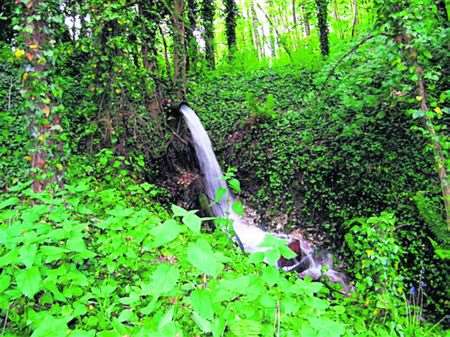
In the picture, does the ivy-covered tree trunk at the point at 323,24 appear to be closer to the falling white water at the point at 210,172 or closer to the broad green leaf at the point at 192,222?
the falling white water at the point at 210,172

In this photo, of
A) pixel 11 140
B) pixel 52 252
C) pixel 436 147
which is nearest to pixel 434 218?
pixel 436 147

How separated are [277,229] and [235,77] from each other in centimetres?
659

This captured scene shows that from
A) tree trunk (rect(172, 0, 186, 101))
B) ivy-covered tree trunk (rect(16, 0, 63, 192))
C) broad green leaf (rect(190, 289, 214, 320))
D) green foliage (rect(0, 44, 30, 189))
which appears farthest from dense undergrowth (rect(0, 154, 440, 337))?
tree trunk (rect(172, 0, 186, 101))

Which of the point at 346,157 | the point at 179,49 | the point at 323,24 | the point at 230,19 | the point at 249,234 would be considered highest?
the point at 230,19

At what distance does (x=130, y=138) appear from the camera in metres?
A: 5.74

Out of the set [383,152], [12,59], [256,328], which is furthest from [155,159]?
[256,328]

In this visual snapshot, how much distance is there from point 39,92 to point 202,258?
3150 millimetres

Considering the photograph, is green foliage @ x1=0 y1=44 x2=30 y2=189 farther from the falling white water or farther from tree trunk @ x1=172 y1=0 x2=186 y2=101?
the falling white water

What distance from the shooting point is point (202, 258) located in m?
1.23

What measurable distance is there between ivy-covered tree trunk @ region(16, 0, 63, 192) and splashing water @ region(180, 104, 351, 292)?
2.71 m

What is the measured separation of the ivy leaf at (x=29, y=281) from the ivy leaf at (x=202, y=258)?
0.73m

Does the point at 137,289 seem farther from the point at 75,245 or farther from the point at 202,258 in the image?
the point at 202,258

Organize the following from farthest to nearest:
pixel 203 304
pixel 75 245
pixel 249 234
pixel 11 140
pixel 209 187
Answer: pixel 209 187 → pixel 249 234 → pixel 11 140 → pixel 75 245 → pixel 203 304

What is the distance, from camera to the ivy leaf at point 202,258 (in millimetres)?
1179
